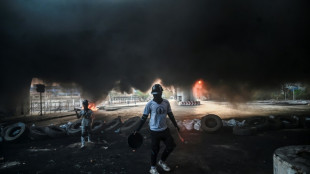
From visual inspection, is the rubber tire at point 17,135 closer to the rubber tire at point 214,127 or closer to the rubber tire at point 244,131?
the rubber tire at point 214,127

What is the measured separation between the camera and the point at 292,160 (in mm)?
2445

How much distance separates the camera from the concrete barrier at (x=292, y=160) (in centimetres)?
226

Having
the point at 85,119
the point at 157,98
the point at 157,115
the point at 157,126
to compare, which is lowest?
the point at 85,119

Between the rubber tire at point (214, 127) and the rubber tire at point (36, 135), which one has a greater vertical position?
the rubber tire at point (214, 127)

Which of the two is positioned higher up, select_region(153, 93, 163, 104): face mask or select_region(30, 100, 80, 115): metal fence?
select_region(153, 93, 163, 104): face mask

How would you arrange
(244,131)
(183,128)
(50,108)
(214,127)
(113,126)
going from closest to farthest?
(244,131) → (214,127) → (183,128) → (113,126) → (50,108)

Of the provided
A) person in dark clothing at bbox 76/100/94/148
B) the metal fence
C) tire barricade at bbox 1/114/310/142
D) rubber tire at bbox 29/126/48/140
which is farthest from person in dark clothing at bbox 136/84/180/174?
the metal fence

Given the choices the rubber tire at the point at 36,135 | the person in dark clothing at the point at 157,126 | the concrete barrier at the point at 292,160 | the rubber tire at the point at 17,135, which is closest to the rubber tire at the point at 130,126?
the rubber tire at the point at 36,135

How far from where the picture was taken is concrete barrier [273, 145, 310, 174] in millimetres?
2262

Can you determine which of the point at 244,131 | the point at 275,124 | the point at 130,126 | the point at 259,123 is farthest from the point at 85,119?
the point at 275,124

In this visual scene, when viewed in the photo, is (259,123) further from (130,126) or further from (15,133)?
(15,133)

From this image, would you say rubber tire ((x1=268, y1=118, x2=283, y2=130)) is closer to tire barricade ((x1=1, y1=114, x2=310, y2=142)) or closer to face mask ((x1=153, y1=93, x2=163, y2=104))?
tire barricade ((x1=1, y1=114, x2=310, y2=142))

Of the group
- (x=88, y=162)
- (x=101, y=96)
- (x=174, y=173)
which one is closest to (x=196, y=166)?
(x=174, y=173)

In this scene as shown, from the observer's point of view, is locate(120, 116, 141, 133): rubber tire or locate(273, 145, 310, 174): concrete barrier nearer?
locate(273, 145, 310, 174): concrete barrier
